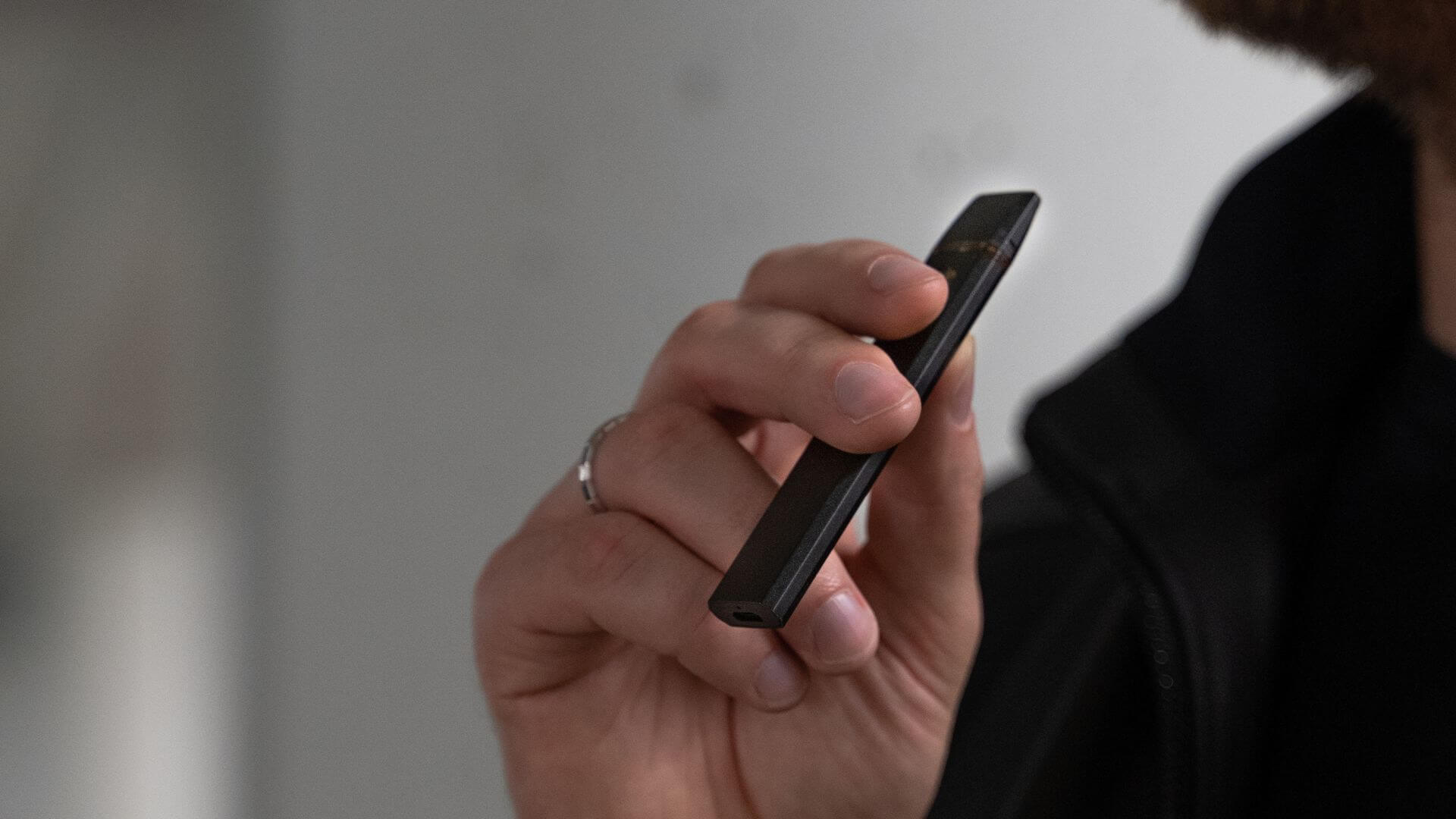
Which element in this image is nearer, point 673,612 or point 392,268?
point 673,612

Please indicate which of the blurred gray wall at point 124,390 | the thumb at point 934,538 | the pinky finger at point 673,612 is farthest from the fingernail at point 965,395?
the blurred gray wall at point 124,390

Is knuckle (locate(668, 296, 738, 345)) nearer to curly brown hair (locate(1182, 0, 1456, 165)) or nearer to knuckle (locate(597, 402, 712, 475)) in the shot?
knuckle (locate(597, 402, 712, 475))

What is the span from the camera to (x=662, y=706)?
1.51ft

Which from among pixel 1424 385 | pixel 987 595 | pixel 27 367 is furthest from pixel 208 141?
pixel 1424 385

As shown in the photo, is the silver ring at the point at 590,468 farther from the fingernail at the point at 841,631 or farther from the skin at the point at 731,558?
the fingernail at the point at 841,631

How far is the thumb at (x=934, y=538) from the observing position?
396mm

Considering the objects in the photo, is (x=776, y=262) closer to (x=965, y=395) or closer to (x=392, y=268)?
(x=965, y=395)

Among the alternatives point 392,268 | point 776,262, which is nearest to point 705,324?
point 776,262

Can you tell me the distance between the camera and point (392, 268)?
2.93 feet

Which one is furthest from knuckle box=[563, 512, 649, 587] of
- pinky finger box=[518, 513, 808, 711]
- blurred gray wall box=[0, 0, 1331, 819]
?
blurred gray wall box=[0, 0, 1331, 819]

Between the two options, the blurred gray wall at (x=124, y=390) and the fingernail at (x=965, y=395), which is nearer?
the fingernail at (x=965, y=395)

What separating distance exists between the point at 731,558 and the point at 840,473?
0.19 feet

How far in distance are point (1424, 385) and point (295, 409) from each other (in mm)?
828

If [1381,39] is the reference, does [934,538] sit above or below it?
below
